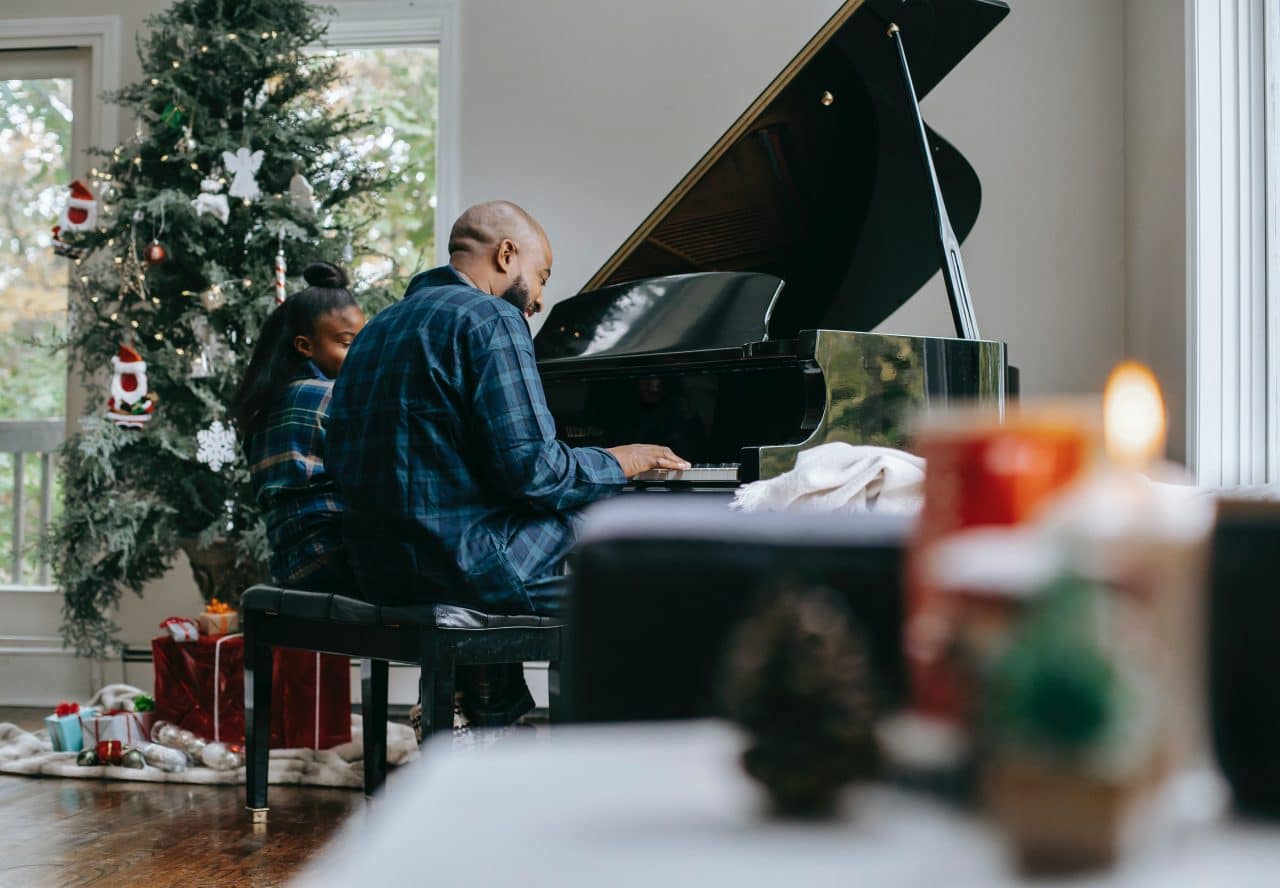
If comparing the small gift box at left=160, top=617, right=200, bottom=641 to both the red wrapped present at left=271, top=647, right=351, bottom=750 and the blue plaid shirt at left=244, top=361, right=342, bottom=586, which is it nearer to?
the red wrapped present at left=271, top=647, right=351, bottom=750

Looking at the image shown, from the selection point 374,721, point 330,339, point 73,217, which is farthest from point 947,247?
point 73,217

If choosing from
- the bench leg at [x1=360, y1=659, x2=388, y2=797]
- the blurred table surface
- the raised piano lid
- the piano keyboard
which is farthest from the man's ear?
the blurred table surface

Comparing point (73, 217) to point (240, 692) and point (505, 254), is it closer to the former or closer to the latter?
point (240, 692)

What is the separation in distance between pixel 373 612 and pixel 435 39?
3039 millimetres

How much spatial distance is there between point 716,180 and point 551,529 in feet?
3.74

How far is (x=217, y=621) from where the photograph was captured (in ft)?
11.3

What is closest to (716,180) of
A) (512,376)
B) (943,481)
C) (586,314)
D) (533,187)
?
(586,314)

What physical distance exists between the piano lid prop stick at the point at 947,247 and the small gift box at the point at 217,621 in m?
2.27

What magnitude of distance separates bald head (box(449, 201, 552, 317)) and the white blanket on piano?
105 cm

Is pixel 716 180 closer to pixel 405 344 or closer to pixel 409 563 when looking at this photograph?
pixel 405 344

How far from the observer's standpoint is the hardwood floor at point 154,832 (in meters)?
2.33

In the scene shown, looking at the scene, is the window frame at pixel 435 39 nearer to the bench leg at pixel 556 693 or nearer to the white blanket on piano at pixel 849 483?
the bench leg at pixel 556 693

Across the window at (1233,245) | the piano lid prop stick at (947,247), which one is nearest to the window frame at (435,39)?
the piano lid prop stick at (947,247)

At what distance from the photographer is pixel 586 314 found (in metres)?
3.11
